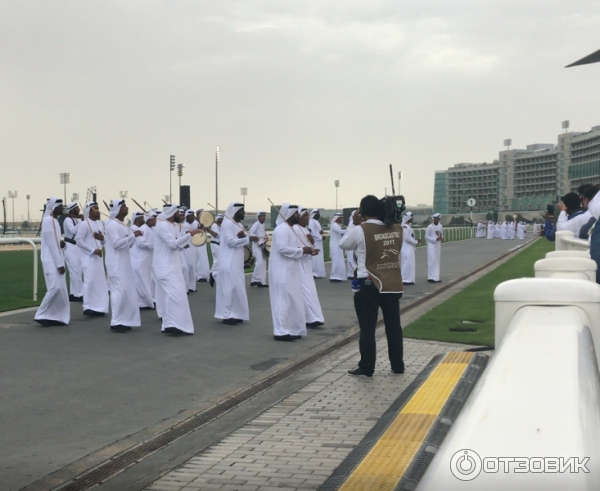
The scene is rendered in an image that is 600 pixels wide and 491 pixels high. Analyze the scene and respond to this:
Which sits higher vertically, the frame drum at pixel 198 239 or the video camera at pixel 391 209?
the video camera at pixel 391 209

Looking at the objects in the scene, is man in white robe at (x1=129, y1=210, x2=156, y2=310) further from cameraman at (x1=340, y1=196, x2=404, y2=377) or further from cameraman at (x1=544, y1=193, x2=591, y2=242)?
cameraman at (x1=544, y1=193, x2=591, y2=242)

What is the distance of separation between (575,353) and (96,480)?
413 cm

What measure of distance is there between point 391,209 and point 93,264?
8258 millimetres

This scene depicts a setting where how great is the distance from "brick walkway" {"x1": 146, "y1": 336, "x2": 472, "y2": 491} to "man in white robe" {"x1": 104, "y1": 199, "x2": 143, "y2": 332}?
4888mm

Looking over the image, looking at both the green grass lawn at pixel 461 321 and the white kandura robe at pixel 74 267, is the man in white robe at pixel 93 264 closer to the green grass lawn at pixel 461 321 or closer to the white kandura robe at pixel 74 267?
the white kandura robe at pixel 74 267

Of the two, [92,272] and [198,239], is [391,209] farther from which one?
[92,272]

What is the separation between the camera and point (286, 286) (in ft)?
37.9

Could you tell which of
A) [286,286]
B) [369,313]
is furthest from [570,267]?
[286,286]

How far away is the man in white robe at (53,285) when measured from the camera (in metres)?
12.8

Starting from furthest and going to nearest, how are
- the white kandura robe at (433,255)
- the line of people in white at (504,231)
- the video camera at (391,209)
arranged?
the line of people in white at (504,231) < the white kandura robe at (433,255) < the video camera at (391,209)

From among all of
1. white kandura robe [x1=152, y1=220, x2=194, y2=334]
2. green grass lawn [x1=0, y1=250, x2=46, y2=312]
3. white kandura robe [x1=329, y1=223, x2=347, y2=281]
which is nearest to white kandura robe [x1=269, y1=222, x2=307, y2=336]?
white kandura robe [x1=152, y1=220, x2=194, y2=334]

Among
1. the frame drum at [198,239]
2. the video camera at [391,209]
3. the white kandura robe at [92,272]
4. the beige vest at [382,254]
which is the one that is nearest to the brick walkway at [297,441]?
the beige vest at [382,254]

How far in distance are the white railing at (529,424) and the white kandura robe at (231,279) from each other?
11468 mm

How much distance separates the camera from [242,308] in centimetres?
1337
